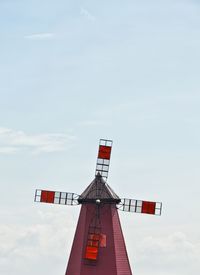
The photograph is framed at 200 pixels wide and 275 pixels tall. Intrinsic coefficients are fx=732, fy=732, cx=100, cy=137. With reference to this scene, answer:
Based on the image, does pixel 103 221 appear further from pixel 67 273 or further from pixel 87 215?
pixel 67 273

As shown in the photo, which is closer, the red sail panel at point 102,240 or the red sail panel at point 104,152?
the red sail panel at point 102,240

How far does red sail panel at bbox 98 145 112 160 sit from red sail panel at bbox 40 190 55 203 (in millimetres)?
3908

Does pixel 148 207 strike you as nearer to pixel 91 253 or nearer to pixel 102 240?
pixel 102 240

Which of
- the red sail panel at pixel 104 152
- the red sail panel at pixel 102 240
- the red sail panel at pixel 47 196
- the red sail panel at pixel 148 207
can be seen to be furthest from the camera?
the red sail panel at pixel 104 152

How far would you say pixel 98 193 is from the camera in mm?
44938

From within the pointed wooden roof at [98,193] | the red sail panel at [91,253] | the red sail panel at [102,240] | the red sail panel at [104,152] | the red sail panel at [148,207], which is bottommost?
the red sail panel at [91,253]

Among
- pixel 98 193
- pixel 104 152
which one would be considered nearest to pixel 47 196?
pixel 98 193

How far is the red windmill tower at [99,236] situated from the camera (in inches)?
1730

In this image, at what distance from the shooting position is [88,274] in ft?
144

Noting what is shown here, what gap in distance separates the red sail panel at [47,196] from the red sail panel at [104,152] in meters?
3.91

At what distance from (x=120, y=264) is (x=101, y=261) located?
3.80 ft

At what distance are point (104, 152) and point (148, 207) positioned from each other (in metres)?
4.50

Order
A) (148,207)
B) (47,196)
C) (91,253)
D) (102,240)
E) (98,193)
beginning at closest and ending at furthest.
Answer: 1. (91,253)
2. (102,240)
3. (98,193)
4. (148,207)
5. (47,196)

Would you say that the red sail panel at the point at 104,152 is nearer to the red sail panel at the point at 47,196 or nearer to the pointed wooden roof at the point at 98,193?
the pointed wooden roof at the point at 98,193
